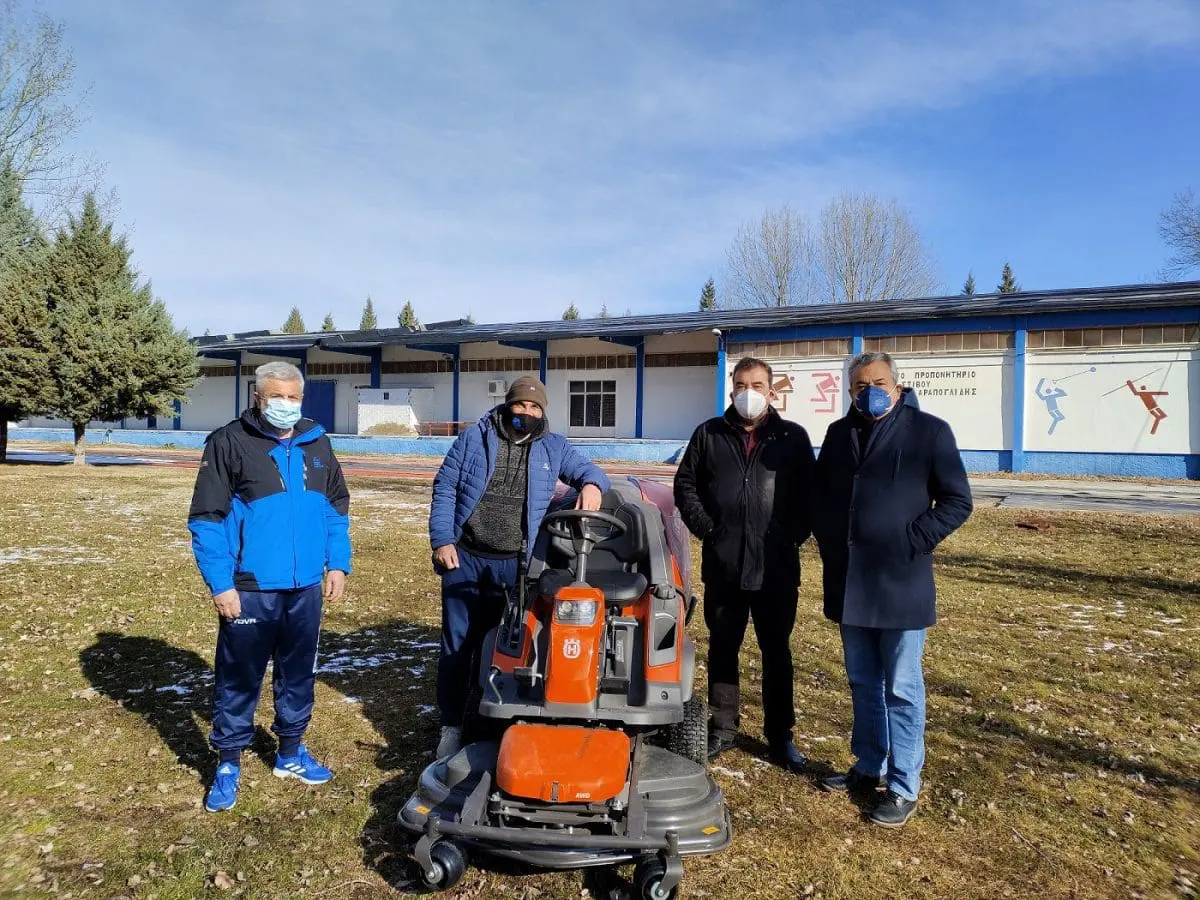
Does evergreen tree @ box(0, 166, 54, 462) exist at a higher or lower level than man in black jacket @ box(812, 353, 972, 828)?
higher

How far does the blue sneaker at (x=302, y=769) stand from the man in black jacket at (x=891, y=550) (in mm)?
2386

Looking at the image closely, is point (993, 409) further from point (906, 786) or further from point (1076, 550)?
point (906, 786)

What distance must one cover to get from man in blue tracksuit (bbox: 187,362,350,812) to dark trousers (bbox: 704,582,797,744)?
5.92 ft

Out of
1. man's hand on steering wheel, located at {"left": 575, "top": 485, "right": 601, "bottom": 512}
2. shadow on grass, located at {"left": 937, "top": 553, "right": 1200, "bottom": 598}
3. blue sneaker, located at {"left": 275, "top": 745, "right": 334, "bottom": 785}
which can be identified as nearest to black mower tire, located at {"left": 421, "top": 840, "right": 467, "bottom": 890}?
blue sneaker, located at {"left": 275, "top": 745, "right": 334, "bottom": 785}

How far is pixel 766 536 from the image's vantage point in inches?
143

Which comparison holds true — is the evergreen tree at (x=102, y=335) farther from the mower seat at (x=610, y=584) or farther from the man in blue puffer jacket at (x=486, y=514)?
the mower seat at (x=610, y=584)

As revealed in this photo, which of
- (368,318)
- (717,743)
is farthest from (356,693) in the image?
(368,318)

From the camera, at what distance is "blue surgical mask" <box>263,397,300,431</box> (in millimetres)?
3283

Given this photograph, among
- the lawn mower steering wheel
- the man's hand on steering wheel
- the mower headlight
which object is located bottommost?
the mower headlight

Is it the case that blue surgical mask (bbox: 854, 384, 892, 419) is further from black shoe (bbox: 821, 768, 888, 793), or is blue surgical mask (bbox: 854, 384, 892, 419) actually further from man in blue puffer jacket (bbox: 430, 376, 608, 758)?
black shoe (bbox: 821, 768, 888, 793)

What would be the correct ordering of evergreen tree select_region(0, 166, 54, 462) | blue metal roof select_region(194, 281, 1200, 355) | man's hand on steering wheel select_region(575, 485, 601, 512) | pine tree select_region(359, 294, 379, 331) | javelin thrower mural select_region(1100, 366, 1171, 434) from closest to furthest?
man's hand on steering wheel select_region(575, 485, 601, 512) → evergreen tree select_region(0, 166, 54, 462) → javelin thrower mural select_region(1100, 366, 1171, 434) → blue metal roof select_region(194, 281, 1200, 355) → pine tree select_region(359, 294, 379, 331)

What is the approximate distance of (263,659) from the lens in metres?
3.31

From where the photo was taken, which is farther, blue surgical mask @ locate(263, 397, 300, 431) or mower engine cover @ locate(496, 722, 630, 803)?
blue surgical mask @ locate(263, 397, 300, 431)

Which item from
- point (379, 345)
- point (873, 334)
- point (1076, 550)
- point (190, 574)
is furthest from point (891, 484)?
point (379, 345)
